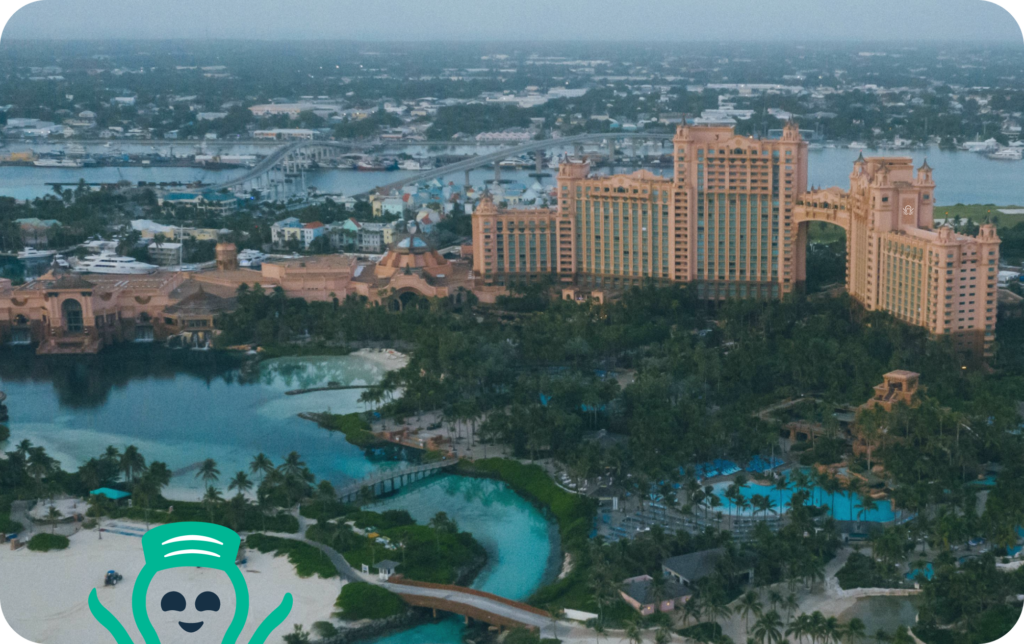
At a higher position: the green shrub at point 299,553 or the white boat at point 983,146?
the white boat at point 983,146

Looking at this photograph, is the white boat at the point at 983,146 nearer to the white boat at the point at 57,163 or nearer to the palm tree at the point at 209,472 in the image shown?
the white boat at the point at 57,163

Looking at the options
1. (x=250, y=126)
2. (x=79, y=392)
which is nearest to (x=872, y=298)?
(x=79, y=392)

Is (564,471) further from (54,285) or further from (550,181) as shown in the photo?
(550,181)

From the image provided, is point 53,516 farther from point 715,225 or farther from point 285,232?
point 285,232

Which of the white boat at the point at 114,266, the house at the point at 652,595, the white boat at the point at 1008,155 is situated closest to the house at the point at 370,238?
the white boat at the point at 114,266

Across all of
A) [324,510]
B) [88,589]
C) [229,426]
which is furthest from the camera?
[229,426]

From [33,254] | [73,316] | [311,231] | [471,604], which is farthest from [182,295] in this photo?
[471,604]
